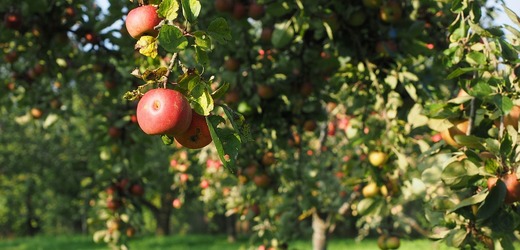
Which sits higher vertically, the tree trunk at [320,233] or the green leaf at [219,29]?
the green leaf at [219,29]

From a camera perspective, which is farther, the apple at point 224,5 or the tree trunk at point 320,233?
the tree trunk at point 320,233

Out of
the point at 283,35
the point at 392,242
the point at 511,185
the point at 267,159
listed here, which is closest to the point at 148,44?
the point at 511,185

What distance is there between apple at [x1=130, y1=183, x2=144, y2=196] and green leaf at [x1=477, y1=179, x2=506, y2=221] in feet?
10.2

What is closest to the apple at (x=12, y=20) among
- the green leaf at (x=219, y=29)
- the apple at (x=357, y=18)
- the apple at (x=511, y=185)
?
the apple at (x=357, y=18)

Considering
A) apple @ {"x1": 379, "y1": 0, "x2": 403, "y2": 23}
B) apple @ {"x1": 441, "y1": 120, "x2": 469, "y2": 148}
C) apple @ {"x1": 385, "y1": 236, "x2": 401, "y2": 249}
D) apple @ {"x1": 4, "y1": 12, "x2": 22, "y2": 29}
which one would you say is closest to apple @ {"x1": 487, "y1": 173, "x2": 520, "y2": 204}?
apple @ {"x1": 441, "y1": 120, "x2": 469, "y2": 148}

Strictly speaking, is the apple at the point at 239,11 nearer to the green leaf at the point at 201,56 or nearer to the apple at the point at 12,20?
the apple at the point at 12,20

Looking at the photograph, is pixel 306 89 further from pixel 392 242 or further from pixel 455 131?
pixel 455 131

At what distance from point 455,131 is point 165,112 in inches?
51.1

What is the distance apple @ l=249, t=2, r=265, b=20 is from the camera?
3.20 meters

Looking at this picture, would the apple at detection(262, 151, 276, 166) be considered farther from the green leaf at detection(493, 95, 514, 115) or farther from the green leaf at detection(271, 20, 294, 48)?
the green leaf at detection(493, 95, 514, 115)

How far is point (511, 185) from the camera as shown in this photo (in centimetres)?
172

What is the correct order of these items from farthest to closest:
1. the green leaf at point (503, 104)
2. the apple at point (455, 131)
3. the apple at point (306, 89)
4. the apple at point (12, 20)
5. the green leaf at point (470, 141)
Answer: the apple at point (12, 20) < the apple at point (306, 89) < the apple at point (455, 131) < the green leaf at point (470, 141) < the green leaf at point (503, 104)

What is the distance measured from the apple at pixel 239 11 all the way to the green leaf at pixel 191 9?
2032mm

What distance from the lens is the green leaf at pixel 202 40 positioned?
49.8 inches
